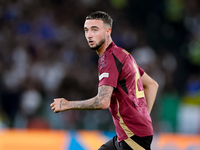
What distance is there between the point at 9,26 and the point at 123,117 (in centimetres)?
809

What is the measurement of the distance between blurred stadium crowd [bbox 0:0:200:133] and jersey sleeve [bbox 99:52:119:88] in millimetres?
5186

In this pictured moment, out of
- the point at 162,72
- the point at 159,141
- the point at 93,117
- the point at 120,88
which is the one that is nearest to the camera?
the point at 120,88

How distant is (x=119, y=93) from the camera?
3.65 metres

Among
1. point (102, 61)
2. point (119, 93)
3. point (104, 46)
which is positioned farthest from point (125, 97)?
point (104, 46)

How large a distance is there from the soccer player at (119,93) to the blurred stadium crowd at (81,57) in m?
4.95

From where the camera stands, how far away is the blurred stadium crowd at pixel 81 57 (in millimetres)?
8797

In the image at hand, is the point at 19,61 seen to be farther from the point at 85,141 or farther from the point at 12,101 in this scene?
the point at 85,141

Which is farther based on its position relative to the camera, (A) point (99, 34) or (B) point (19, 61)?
(B) point (19, 61)

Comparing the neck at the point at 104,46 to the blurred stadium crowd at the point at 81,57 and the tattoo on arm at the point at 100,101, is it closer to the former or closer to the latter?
the tattoo on arm at the point at 100,101

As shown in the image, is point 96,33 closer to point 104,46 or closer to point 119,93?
point 104,46

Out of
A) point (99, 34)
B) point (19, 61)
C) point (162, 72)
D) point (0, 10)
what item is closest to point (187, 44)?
point (162, 72)

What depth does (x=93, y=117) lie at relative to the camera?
889 centimetres

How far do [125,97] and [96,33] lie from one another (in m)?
0.70

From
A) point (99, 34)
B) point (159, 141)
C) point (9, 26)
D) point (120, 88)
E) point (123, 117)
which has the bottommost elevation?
point (159, 141)
